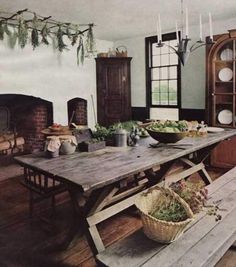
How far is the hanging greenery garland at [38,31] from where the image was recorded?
4905 mm

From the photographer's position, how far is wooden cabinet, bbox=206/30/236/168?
5.07 m

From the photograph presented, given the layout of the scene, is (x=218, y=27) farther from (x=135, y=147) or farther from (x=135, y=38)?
(x=135, y=147)

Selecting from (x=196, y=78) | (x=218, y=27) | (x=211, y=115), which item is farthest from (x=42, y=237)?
(x=218, y=27)

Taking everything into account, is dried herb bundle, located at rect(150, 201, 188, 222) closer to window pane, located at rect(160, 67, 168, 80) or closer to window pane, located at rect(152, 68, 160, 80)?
window pane, located at rect(160, 67, 168, 80)

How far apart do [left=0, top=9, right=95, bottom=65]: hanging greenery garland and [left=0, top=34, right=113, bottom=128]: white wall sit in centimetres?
19

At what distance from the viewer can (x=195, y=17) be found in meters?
5.21

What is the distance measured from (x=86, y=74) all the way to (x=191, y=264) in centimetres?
566

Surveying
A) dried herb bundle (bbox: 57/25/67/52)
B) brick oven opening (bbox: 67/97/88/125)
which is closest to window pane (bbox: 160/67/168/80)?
brick oven opening (bbox: 67/97/88/125)

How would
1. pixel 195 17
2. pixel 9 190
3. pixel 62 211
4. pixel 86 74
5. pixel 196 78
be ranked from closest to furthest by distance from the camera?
pixel 62 211, pixel 9 190, pixel 195 17, pixel 196 78, pixel 86 74

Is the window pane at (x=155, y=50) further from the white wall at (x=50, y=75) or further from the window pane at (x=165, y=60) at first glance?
the white wall at (x=50, y=75)

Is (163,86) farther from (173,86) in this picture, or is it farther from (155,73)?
(155,73)

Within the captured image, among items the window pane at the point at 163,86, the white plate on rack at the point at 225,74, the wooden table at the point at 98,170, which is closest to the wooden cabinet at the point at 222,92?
the white plate on rack at the point at 225,74

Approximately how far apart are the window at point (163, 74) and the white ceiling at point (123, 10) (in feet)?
2.18

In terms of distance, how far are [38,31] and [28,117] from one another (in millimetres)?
1842
